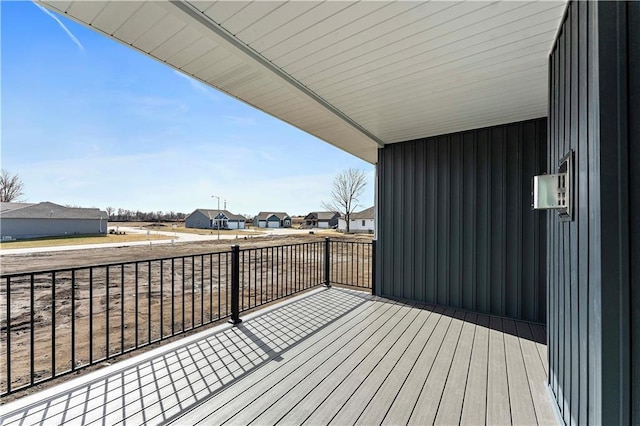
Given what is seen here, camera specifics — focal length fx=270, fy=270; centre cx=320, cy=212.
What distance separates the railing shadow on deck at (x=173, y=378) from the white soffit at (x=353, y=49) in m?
2.20

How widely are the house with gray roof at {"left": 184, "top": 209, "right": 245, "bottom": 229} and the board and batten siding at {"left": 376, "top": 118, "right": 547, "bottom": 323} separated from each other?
35721mm

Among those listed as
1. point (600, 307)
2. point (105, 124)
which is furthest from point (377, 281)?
point (105, 124)

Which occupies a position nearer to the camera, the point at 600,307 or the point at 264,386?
the point at 600,307

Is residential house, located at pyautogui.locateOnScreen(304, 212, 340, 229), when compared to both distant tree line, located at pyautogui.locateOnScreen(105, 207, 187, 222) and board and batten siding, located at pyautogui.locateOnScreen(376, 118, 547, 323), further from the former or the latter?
board and batten siding, located at pyautogui.locateOnScreen(376, 118, 547, 323)

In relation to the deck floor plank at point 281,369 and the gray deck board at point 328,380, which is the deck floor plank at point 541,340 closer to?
the gray deck board at point 328,380

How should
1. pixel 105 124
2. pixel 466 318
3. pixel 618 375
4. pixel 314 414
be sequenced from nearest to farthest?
pixel 618 375, pixel 314 414, pixel 466 318, pixel 105 124

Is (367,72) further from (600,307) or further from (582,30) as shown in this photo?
(600,307)

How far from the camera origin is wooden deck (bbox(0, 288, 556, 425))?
5.10 feet

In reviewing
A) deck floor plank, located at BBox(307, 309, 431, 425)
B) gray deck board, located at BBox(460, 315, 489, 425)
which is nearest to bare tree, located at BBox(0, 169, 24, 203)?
deck floor plank, located at BBox(307, 309, 431, 425)

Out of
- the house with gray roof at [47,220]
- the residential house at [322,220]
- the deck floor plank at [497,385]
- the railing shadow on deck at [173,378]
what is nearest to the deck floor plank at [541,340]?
the deck floor plank at [497,385]

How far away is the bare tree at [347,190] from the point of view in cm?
2222

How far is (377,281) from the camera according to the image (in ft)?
13.2

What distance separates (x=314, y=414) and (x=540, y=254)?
2856mm

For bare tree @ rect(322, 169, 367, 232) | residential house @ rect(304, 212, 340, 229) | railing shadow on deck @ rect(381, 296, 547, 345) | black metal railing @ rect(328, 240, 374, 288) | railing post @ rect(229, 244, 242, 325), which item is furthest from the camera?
residential house @ rect(304, 212, 340, 229)
